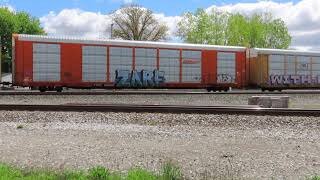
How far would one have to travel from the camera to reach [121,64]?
33.0 meters

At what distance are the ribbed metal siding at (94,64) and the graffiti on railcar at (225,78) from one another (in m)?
8.94

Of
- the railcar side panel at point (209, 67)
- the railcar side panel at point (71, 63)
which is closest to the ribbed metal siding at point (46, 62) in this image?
the railcar side panel at point (71, 63)

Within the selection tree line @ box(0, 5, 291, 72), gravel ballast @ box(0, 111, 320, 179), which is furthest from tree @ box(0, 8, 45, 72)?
gravel ballast @ box(0, 111, 320, 179)

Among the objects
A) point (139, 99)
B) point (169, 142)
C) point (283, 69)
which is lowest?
point (169, 142)

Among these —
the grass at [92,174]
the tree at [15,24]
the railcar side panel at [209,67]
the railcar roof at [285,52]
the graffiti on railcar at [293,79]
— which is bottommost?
the grass at [92,174]

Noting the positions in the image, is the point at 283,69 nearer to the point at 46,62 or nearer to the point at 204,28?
the point at 46,62

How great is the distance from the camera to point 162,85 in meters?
34.5

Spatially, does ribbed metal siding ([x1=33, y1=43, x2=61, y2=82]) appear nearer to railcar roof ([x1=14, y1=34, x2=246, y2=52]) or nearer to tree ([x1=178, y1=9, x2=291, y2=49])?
railcar roof ([x1=14, y1=34, x2=246, y2=52])

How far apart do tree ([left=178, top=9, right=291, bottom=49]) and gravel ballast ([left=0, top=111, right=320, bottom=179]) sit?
64567 millimetres

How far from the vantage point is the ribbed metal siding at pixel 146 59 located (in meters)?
33.6

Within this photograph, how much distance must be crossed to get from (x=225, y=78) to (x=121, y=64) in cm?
840

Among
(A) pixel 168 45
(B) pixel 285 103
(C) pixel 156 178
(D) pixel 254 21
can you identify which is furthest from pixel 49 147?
(D) pixel 254 21

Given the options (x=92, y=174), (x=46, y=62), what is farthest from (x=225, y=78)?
(x=92, y=174)

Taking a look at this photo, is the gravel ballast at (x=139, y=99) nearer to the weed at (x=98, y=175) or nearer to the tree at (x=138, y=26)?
the weed at (x=98, y=175)
